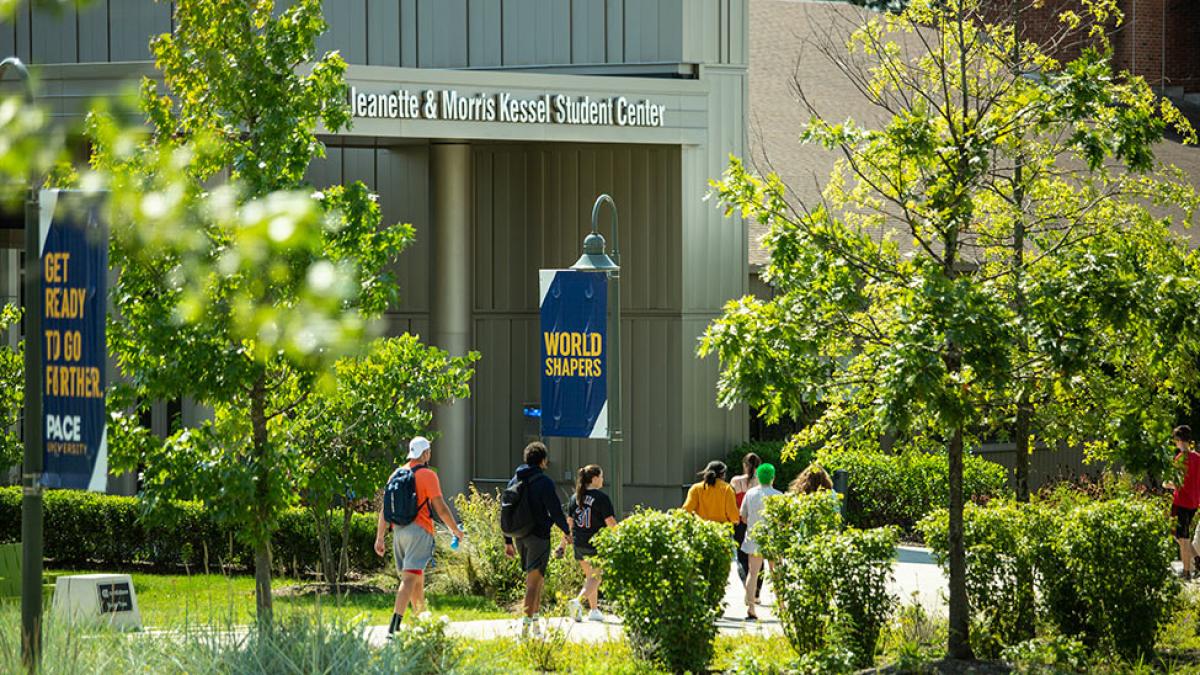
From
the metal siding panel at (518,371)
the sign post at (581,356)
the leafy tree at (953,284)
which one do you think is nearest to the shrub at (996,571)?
the leafy tree at (953,284)

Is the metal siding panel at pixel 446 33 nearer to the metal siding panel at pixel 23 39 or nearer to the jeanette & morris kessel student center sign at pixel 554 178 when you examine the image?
the jeanette & morris kessel student center sign at pixel 554 178

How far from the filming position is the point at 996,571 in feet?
40.2

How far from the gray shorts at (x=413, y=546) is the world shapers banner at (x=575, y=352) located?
10.7 ft

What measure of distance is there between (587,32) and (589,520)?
10.4 metres

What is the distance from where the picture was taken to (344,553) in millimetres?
17391

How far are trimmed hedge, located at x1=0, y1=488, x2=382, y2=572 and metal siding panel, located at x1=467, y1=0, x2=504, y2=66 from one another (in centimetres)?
768

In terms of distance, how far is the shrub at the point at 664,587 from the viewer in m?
11.6

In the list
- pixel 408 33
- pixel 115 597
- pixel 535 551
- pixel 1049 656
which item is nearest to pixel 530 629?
pixel 535 551

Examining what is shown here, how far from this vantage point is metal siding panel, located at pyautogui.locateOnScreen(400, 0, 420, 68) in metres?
23.4

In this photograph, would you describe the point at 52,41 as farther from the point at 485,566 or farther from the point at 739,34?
the point at 485,566

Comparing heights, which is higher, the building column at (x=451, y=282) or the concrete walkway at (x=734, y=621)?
the building column at (x=451, y=282)

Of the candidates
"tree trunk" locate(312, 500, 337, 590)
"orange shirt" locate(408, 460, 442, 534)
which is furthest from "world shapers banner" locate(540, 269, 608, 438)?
"orange shirt" locate(408, 460, 442, 534)

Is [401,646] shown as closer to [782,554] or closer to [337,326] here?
[782,554]

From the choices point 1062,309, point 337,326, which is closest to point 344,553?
point 1062,309
